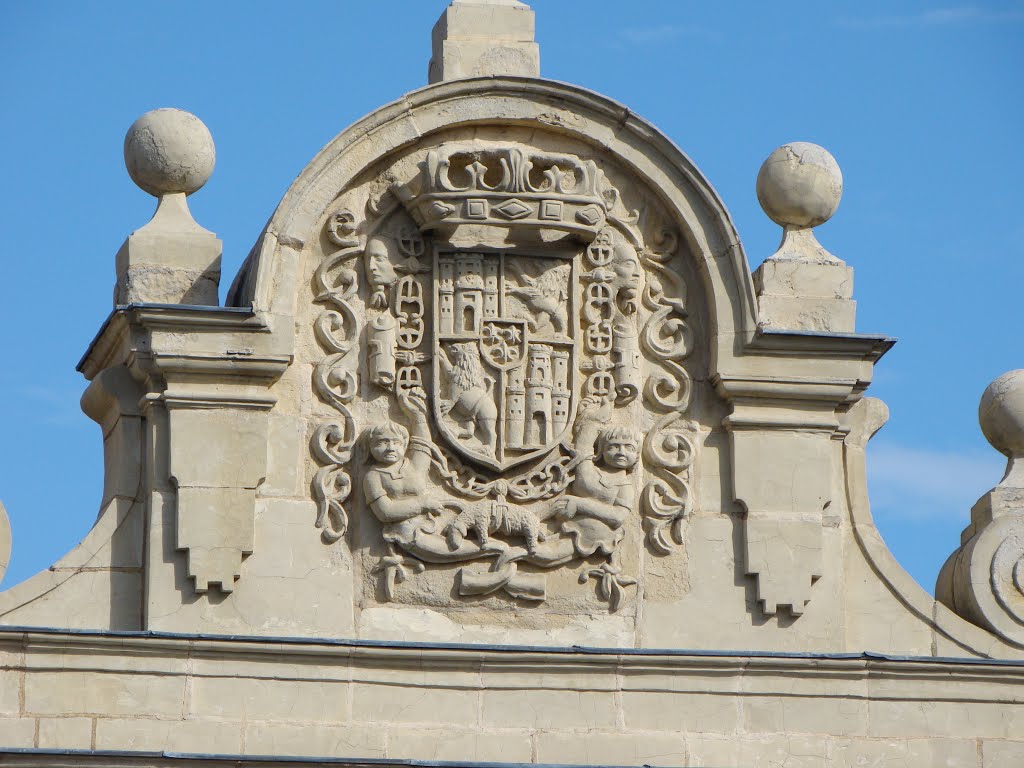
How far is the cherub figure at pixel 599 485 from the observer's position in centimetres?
1833

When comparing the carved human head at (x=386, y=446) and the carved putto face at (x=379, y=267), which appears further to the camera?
the carved putto face at (x=379, y=267)

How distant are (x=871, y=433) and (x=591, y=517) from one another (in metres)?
1.80

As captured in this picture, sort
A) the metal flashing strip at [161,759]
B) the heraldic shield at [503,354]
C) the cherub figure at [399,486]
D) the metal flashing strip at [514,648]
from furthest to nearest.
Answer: the heraldic shield at [503,354], the cherub figure at [399,486], the metal flashing strip at [514,648], the metal flashing strip at [161,759]

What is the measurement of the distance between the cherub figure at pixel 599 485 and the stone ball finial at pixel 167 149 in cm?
249

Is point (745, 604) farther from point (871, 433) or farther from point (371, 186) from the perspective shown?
point (371, 186)

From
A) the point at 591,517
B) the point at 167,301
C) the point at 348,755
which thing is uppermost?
the point at 167,301

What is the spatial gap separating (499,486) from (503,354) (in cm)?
72

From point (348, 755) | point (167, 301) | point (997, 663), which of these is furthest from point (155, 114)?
point (997, 663)

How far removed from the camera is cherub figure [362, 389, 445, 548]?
18.2 m

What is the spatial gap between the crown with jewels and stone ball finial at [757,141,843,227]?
3.26 feet

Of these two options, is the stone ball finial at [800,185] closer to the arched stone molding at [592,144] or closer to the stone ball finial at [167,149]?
the arched stone molding at [592,144]

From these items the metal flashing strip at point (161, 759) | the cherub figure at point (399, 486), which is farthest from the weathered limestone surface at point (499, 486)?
the metal flashing strip at point (161, 759)

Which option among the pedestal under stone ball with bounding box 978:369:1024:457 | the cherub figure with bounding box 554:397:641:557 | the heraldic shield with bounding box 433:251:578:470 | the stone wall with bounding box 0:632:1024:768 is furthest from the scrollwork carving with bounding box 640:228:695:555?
the pedestal under stone ball with bounding box 978:369:1024:457

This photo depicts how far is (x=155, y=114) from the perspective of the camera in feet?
60.6
